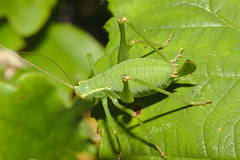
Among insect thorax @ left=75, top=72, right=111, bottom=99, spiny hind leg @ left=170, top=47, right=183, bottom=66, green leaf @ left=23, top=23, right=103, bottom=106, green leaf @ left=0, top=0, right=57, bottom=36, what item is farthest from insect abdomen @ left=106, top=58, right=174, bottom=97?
green leaf @ left=0, top=0, right=57, bottom=36

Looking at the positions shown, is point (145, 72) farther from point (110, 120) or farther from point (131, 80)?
point (110, 120)

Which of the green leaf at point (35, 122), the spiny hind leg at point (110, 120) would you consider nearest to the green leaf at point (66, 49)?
the green leaf at point (35, 122)

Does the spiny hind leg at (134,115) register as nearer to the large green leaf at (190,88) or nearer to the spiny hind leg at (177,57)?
the large green leaf at (190,88)

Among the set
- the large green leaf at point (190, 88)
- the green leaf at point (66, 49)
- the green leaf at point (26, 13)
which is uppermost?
the green leaf at point (26, 13)

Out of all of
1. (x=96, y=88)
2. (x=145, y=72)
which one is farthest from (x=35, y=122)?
(x=145, y=72)

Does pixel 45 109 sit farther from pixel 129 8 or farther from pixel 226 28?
pixel 226 28

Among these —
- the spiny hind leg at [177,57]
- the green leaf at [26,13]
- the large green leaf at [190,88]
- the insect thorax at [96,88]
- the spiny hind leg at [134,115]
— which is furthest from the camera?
the green leaf at [26,13]
